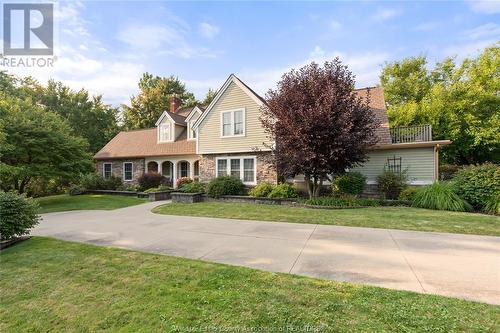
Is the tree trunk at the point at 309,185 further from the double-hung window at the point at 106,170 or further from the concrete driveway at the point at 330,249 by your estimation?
the double-hung window at the point at 106,170

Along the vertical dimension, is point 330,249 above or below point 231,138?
below

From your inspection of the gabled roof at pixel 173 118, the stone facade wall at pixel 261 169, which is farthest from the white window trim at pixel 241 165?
the gabled roof at pixel 173 118

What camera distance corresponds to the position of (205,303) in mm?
3180

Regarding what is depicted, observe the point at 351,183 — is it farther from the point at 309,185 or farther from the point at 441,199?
the point at 441,199

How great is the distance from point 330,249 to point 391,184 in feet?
31.8

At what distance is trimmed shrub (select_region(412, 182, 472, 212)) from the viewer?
1034 centimetres

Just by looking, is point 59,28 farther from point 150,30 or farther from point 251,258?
point 251,258

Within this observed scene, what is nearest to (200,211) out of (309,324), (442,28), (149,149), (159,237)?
(159,237)

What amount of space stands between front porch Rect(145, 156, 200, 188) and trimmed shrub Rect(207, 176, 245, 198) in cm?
513

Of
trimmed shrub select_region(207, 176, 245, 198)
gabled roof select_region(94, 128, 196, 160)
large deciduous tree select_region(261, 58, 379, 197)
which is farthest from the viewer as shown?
gabled roof select_region(94, 128, 196, 160)

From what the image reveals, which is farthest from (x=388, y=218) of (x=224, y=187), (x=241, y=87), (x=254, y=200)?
(x=241, y=87)

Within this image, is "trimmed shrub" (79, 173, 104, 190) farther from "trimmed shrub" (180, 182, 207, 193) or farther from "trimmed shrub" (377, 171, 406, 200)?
"trimmed shrub" (377, 171, 406, 200)

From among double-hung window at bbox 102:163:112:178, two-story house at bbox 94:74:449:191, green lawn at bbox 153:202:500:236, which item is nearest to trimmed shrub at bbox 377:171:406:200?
two-story house at bbox 94:74:449:191

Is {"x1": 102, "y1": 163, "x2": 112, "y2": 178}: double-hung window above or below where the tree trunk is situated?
above
